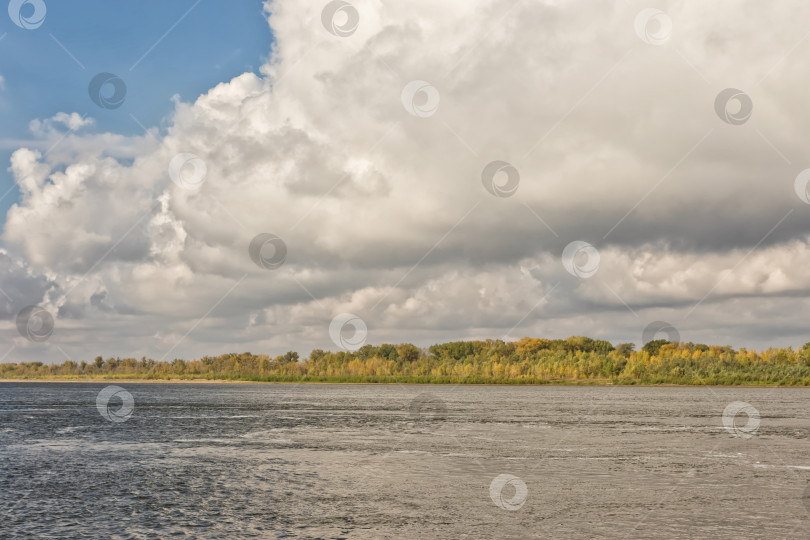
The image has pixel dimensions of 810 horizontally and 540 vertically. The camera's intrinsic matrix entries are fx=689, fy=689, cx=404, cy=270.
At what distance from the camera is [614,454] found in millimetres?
56094

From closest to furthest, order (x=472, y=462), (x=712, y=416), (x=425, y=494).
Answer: (x=425, y=494)
(x=472, y=462)
(x=712, y=416)

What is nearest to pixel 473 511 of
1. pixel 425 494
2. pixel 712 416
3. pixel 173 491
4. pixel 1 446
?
pixel 425 494

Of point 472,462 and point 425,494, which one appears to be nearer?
point 425,494

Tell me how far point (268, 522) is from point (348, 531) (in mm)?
4517

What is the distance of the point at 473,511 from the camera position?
34438mm

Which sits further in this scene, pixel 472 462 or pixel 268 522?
pixel 472 462

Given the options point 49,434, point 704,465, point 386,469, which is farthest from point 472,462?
point 49,434

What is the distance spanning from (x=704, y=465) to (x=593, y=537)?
1014 inches

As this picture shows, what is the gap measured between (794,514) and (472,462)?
2282 cm

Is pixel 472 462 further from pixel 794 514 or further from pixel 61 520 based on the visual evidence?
pixel 61 520

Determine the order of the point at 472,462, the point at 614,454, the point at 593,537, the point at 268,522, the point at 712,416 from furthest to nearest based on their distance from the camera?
the point at 712,416 < the point at 614,454 < the point at 472,462 < the point at 268,522 < the point at 593,537

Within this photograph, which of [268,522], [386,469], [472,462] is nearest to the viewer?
[268,522]

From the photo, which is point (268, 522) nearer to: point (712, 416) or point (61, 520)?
point (61, 520)

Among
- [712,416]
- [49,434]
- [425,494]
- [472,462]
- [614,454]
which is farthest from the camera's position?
[712,416]
